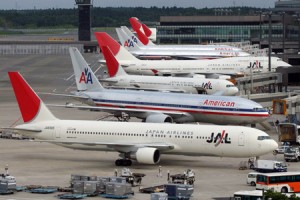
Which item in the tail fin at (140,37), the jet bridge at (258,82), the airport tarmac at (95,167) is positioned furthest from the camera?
the tail fin at (140,37)

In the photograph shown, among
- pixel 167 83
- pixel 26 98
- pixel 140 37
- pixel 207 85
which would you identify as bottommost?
pixel 26 98

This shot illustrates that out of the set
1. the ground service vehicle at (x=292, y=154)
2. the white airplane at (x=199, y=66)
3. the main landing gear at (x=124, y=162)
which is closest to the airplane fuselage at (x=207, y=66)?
the white airplane at (x=199, y=66)

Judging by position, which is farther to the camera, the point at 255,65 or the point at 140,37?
the point at 140,37

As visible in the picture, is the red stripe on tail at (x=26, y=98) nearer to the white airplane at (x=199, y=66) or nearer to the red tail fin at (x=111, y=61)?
the red tail fin at (x=111, y=61)

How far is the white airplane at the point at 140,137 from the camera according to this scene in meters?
72.1

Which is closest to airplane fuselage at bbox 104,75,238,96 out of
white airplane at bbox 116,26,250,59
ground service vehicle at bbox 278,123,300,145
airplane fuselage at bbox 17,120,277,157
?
ground service vehicle at bbox 278,123,300,145

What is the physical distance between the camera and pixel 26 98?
7869 cm

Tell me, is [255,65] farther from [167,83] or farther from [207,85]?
[167,83]

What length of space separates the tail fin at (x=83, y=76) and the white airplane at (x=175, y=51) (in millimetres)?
63750

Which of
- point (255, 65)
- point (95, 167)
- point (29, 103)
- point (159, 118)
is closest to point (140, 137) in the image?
point (95, 167)

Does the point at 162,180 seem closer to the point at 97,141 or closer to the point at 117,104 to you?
the point at 97,141

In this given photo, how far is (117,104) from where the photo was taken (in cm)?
9631

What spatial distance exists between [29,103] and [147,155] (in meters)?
11.1

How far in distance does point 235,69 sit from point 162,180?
7303 cm
